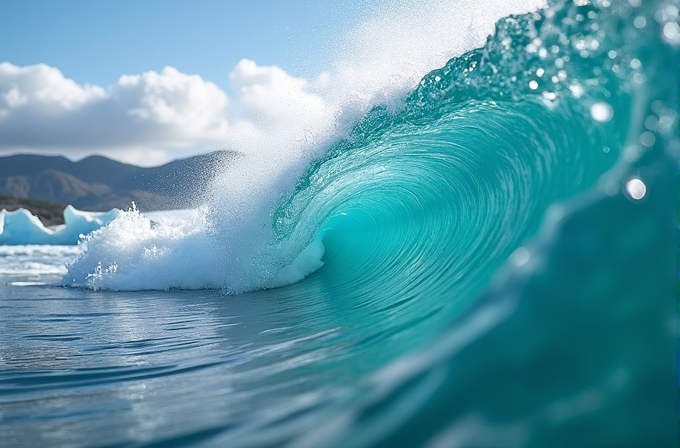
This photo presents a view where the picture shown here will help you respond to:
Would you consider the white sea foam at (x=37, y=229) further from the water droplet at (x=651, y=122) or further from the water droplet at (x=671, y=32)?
the water droplet at (x=651, y=122)

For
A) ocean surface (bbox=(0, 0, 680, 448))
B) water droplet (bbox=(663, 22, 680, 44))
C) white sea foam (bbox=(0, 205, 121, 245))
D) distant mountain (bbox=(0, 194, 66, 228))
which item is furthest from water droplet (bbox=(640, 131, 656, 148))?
distant mountain (bbox=(0, 194, 66, 228))

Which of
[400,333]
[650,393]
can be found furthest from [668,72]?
[400,333]

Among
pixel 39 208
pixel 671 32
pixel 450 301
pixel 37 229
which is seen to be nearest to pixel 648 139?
pixel 671 32

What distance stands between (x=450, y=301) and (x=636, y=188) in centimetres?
322

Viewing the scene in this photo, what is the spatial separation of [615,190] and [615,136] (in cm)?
196

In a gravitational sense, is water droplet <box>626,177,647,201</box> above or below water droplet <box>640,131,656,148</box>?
below

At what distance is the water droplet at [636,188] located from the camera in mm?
1770

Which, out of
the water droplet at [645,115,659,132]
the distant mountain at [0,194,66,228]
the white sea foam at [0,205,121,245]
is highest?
the distant mountain at [0,194,66,228]

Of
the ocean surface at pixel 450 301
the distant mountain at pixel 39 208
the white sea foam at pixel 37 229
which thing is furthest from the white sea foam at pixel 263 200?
the distant mountain at pixel 39 208

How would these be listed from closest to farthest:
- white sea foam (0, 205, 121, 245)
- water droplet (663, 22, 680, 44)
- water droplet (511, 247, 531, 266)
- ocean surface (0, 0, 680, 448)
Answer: ocean surface (0, 0, 680, 448), water droplet (511, 247, 531, 266), water droplet (663, 22, 680, 44), white sea foam (0, 205, 121, 245)

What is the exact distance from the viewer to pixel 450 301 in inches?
193

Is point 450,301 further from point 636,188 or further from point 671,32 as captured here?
point 636,188

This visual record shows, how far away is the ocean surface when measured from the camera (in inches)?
63.6

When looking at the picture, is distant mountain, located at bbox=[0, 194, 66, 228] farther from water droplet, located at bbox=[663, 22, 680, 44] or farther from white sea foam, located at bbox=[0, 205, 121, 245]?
water droplet, located at bbox=[663, 22, 680, 44]
